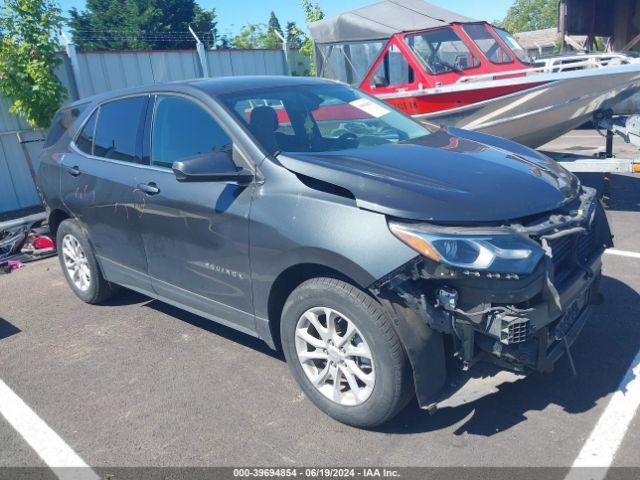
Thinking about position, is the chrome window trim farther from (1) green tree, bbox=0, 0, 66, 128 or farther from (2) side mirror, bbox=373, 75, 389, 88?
(2) side mirror, bbox=373, 75, 389, 88

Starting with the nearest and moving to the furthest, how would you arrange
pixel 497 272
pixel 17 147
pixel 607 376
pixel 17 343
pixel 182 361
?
pixel 497 272 < pixel 607 376 < pixel 182 361 < pixel 17 343 < pixel 17 147

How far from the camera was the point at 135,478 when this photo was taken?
9.42ft

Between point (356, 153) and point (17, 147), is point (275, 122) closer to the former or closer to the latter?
point (356, 153)

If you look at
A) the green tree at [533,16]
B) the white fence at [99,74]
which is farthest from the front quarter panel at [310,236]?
the green tree at [533,16]

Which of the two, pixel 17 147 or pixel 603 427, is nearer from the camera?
pixel 603 427

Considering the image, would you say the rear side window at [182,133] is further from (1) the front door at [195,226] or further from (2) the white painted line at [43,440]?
(2) the white painted line at [43,440]

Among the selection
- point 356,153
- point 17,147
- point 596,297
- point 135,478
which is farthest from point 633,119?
point 17,147

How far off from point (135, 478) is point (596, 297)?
2933 mm

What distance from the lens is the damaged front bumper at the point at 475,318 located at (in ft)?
8.60

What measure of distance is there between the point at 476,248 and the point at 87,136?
3.66 metres

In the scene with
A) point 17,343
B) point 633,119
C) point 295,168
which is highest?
point 295,168

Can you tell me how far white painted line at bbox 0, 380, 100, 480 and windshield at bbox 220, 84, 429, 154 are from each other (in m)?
2.04

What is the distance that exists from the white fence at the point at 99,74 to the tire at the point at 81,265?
16.2ft

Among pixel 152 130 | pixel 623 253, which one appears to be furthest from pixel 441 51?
pixel 152 130
